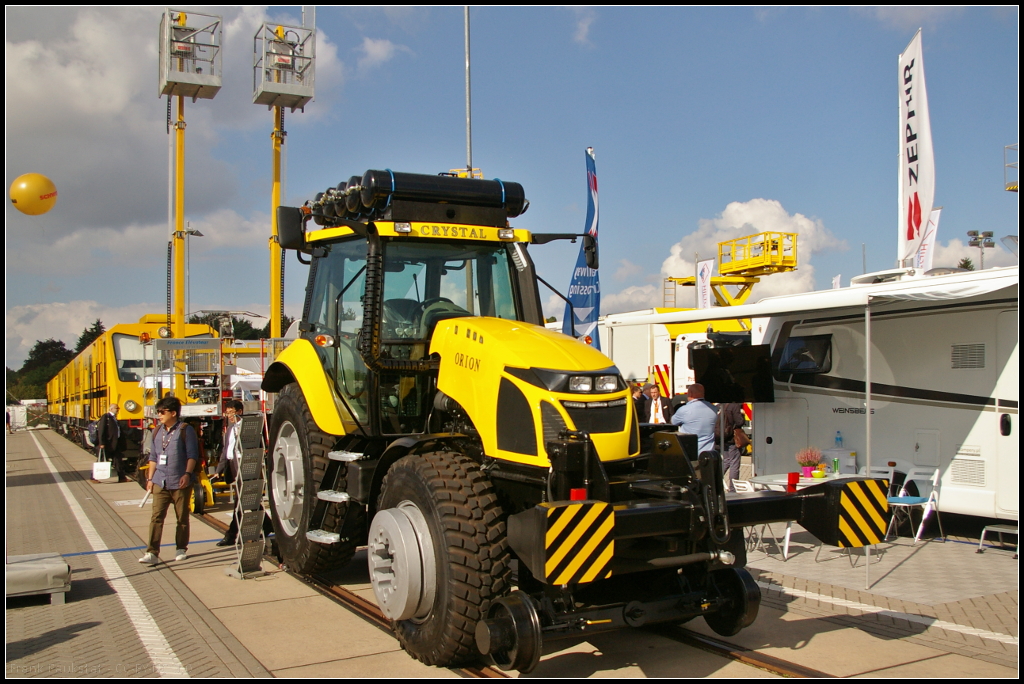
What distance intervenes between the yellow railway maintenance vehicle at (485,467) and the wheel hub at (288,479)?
339mm

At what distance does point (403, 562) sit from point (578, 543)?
4.10 feet

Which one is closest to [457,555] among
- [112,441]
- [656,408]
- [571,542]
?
[571,542]

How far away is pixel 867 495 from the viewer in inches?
197

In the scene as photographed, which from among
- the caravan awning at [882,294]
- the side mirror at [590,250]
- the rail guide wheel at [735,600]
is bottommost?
the rail guide wheel at [735,600]

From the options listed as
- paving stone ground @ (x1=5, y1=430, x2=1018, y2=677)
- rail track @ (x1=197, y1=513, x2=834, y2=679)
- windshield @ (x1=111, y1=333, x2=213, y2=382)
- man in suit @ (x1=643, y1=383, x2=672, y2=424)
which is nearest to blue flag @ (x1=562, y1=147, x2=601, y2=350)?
man in suit @ (x1=643, y1=383, x2=672, y2=424)

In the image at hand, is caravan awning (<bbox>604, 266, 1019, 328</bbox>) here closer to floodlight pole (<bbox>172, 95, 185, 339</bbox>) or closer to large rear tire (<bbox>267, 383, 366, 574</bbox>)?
large rear tire (<bbox>267, 383, 366, 574</bbox>)

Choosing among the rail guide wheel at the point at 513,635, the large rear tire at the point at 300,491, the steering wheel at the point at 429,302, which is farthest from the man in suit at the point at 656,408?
the rail guide wheel at the point at 513,635

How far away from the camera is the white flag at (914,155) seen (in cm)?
1020

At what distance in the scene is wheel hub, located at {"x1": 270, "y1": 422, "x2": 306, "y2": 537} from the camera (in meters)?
7.10

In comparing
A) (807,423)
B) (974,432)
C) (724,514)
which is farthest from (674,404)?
(724,514)

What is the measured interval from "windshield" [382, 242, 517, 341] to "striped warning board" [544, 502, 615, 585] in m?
2.28

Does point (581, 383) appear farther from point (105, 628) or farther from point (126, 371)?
point (126, 371)

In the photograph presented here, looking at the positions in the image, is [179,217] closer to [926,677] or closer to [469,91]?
[469,91]

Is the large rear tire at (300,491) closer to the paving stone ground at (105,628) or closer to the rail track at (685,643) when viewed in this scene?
the rail track at (685,643)
